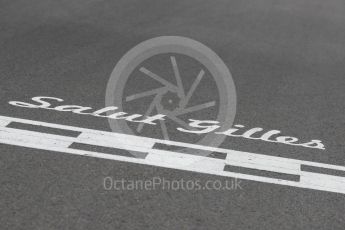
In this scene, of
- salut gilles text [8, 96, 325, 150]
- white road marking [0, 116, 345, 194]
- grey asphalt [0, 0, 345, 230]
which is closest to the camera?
grey asphalt [0, 0, 345, 230]

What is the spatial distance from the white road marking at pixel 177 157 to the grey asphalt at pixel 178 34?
0.41ft

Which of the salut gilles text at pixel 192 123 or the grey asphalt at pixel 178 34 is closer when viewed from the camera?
the grey asphalt at pixel 178 34

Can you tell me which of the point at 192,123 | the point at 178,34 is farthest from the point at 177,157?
the point at 178,34

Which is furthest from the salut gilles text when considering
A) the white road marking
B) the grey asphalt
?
the white road marking

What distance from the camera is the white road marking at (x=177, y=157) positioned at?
18.1ft

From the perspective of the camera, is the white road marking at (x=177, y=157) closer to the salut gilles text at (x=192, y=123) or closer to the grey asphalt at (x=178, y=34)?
the grey asphalt at (x=178, y=34)

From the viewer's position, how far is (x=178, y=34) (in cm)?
1068

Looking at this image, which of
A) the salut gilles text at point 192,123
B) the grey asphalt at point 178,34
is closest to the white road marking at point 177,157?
the grey asphalt at point 178,34

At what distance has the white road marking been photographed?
5.51 metres

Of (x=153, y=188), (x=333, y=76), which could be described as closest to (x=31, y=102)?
(x=153, y=188)

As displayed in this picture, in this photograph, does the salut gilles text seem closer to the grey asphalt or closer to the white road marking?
the grey asphalt

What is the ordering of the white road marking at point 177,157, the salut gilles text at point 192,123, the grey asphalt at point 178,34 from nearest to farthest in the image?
the grey asphalt at point 178,34, the white road marking at point 177,157, the salut gilles text at point 192,123

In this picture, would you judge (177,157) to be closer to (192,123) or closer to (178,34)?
(192,123)

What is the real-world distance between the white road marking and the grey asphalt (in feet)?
0.41
